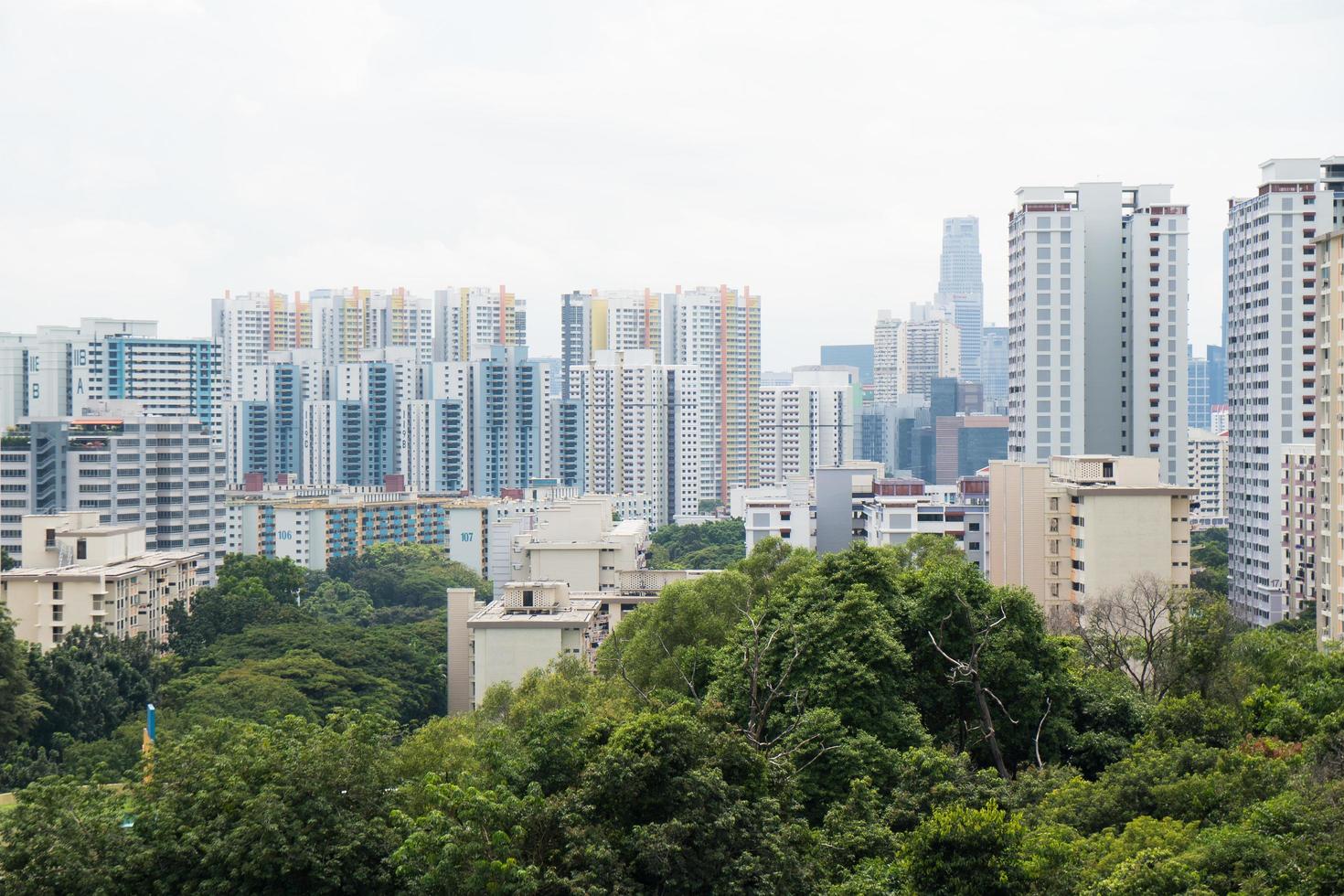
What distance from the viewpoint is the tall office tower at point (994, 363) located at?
332 feet

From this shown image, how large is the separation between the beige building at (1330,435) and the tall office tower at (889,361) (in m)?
74.3

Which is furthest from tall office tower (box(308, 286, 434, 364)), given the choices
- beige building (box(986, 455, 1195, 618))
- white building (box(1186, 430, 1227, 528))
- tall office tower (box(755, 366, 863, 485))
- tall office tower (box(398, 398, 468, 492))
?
beige building (box(986, 455, 1195, 618))

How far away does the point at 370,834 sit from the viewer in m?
9.13

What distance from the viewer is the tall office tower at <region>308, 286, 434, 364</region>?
71.2 metres

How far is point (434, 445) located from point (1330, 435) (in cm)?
4461

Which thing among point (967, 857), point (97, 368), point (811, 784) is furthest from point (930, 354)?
point (967, 857)

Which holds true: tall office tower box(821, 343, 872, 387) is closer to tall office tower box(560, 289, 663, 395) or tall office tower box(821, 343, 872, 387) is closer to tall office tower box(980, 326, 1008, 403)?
tall office tower box(980, 326, 1008, 403)


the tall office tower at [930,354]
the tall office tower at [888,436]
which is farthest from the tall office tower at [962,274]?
the tall office tower at [888,436]

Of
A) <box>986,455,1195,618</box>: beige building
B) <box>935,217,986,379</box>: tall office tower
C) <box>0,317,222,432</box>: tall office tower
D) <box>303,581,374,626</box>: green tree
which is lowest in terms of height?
<box>303,581,374,626</box>: green tree

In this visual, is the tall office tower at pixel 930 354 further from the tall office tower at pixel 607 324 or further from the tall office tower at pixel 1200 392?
the tall office tower at pixel 607 324

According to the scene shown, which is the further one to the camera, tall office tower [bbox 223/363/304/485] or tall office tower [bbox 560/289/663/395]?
tall office tower [bbox 560/289/663/395]

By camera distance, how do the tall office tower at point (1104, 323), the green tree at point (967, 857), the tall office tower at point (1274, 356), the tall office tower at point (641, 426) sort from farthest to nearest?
the tall office tower at point (641, 426) → the tall office tower at point (1104, 323) → the tall office tower at point (1274, 356) → the green tree at point (967, 857)

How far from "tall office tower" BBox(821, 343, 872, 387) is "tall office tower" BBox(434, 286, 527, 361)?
40762 millimetres

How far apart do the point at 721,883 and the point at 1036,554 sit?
633 inches
